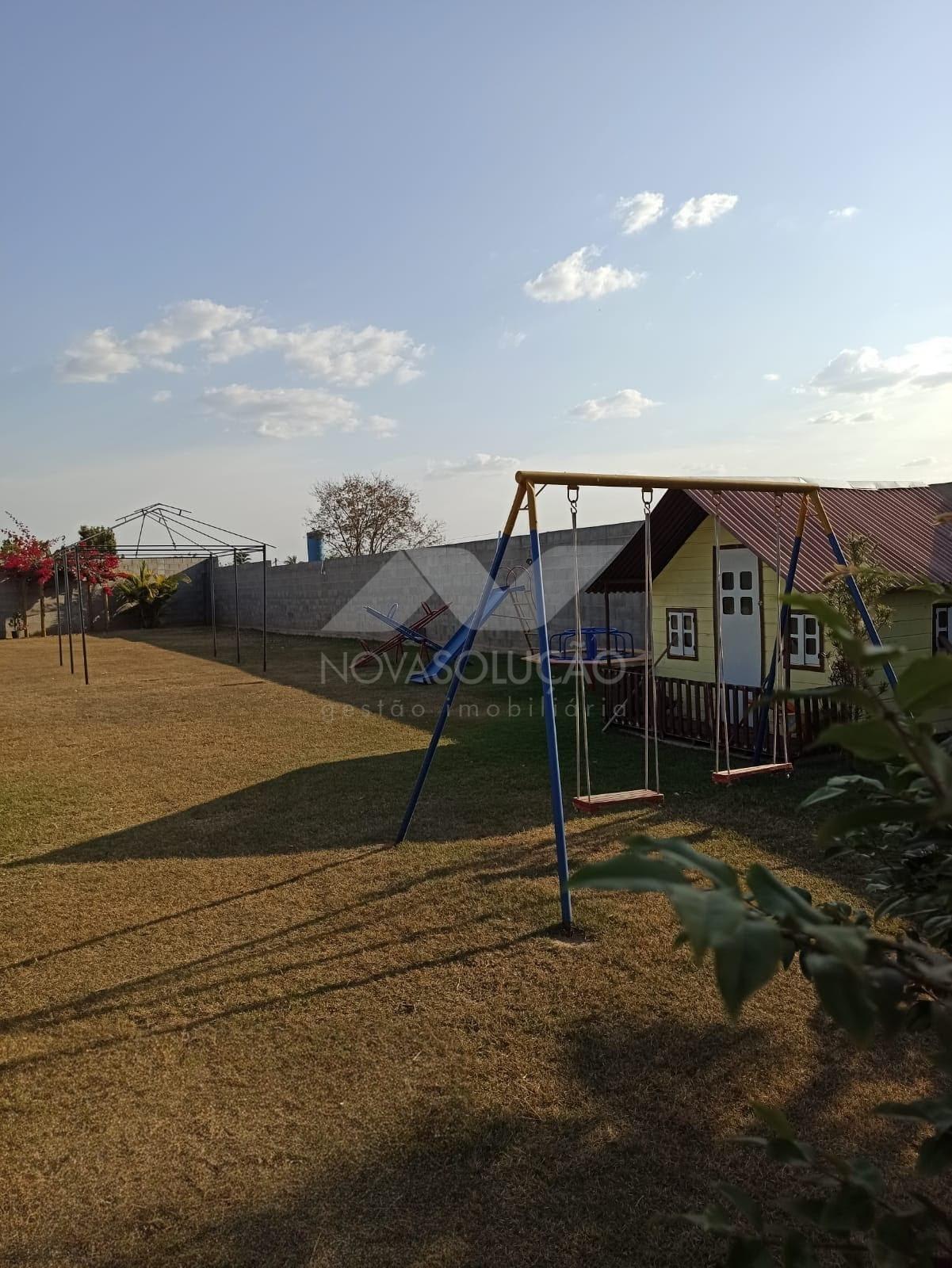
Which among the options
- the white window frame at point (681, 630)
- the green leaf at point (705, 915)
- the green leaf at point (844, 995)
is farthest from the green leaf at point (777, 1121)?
the white window frame at point (681, 630)

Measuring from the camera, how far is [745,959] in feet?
1.98

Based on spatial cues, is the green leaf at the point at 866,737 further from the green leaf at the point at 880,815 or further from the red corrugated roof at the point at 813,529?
the red corrugated roof at the point at 813,529

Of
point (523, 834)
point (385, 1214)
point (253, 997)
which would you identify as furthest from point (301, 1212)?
point (523, 834)

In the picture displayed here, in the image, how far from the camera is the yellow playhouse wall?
24.7ft

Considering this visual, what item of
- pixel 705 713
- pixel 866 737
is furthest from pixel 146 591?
pixel 866 737

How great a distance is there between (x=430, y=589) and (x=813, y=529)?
32.3 ft

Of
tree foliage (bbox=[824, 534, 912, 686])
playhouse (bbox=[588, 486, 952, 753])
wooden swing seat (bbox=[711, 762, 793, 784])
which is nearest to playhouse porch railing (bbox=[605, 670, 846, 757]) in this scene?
playhouse (bbox=[588, 486, 952, 753])

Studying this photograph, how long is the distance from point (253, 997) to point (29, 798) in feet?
12.9

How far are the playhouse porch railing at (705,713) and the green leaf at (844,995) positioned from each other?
603cm

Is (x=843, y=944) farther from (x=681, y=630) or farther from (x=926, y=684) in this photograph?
(x=681, y=630)

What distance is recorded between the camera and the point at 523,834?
17.4ft

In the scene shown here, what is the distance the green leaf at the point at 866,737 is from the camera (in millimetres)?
706

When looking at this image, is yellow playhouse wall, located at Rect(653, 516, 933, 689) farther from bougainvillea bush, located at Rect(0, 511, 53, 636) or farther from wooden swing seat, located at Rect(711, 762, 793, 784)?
bougainvillea bush, located at Rect(0, 511, 53, 636)

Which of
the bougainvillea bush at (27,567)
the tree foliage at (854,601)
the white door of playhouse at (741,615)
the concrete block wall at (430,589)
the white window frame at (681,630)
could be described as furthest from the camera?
the bougainvillea bush at (27,567)
